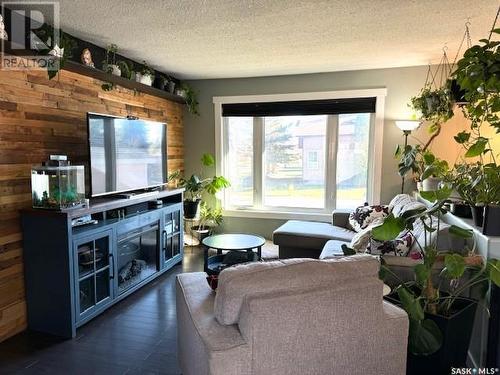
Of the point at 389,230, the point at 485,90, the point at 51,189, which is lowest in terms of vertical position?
the point at 389,230

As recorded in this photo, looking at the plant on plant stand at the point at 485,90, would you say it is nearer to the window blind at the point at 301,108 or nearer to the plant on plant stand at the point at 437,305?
the plant on plant stand at the point at 437,305

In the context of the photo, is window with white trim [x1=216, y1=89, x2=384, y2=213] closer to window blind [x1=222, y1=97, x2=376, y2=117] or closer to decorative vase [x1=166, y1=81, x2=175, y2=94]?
window blind [x1=222, y1=97, x2=376, y2=117]

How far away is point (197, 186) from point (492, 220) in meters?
3.43

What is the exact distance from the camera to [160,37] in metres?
3.03

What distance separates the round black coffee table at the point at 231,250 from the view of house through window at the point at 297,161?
4.85 feet

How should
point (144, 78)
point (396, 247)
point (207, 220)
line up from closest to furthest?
point (396, 247)
point (144, 78)
point (207, 220)

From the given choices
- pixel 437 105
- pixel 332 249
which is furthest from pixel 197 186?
pixel 437 105

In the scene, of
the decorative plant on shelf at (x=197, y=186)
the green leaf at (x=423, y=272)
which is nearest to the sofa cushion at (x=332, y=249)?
the green leaf at (x=423, y=272)

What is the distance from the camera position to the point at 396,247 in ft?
8.14

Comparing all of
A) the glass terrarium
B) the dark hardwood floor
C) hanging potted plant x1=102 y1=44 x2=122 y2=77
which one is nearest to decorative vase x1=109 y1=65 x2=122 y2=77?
hanging potted plant x1=102 y1=44 x2=122 y2=77

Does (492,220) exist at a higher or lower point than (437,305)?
higher

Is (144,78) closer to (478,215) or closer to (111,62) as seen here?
(111,62)

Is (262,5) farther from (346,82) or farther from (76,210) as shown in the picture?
(346,82)

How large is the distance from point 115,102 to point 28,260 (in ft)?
6.07
